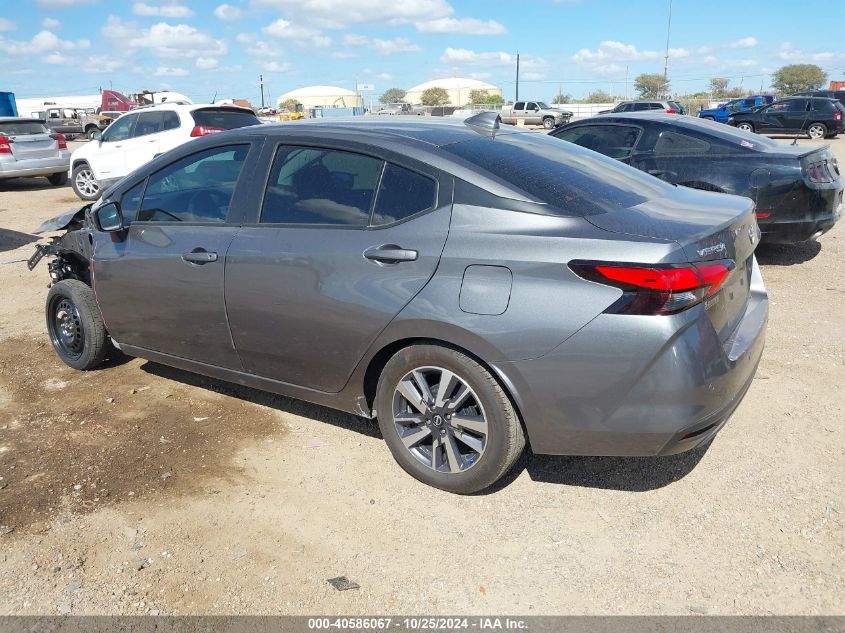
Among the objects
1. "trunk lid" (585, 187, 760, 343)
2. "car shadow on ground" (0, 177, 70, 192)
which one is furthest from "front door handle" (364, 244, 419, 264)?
"car shadow on ground" (0, 177, 70, 192)

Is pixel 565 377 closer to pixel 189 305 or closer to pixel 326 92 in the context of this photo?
pixel 189 305

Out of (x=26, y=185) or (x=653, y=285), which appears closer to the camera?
(x=653, y=285)

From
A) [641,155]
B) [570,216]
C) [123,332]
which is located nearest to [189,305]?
[123,332]

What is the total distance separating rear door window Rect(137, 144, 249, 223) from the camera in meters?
3.89

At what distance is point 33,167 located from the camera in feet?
51.1

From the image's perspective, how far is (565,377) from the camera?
9.32 ft

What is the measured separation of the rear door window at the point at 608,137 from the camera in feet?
24.6

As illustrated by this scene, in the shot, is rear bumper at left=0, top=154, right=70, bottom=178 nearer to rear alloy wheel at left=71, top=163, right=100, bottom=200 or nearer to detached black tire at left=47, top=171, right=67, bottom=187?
detached black tire at left=47, top=171, right=67, bottom=187

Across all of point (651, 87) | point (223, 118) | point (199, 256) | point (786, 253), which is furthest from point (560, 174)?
point (651, 87)

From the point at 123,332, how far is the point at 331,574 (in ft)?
7.80

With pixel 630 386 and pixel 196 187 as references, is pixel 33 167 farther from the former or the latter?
pixel 630 386

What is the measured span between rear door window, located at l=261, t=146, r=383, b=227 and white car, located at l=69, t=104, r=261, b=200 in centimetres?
916

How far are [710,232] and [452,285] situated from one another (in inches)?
42.5

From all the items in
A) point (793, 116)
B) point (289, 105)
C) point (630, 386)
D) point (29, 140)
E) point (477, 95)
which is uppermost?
point (477, 95)
